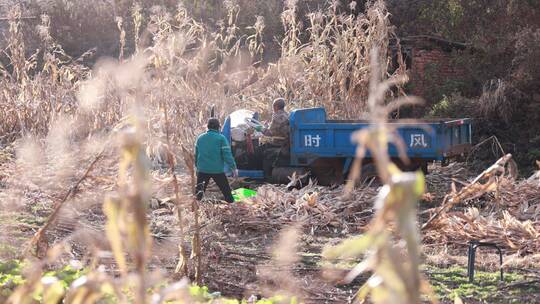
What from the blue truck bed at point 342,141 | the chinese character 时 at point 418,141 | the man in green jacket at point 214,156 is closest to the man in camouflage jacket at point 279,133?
the blue truck bed at point 342,141

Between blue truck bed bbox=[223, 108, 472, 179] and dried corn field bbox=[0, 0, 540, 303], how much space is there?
594 millimetres

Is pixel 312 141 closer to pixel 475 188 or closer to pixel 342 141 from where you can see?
pixel 342 141

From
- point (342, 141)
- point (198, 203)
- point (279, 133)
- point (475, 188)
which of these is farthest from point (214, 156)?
point (475, 188)

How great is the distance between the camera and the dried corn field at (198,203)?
2213mm

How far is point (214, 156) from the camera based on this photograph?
12.0 m

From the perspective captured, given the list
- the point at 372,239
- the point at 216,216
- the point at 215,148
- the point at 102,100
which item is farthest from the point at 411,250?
the point at 102,100

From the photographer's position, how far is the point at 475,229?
9320 mm

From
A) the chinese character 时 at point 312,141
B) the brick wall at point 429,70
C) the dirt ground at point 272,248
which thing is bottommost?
the dirt ground at point 272,248

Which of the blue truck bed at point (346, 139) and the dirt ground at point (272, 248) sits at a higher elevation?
the blue truck bed at point (346, 139)

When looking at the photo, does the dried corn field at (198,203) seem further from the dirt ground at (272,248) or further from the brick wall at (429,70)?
the brick wall at (429,70)

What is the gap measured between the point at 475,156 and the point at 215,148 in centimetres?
675

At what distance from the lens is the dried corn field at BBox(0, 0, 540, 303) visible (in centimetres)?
221

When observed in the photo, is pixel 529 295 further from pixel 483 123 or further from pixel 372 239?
pixel 483 123

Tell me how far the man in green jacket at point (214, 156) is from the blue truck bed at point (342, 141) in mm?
2309
